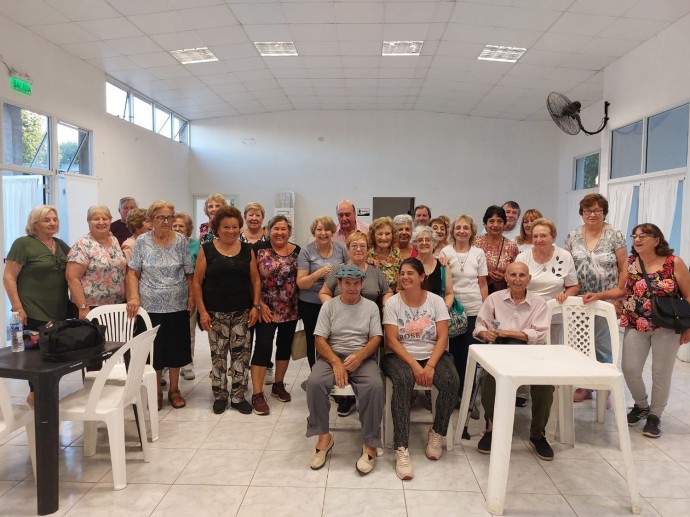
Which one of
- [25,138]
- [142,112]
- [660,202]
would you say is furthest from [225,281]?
[142,112]

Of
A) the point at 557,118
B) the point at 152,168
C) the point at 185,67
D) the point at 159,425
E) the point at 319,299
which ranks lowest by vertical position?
the point at 159,425

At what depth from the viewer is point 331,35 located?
222 inches

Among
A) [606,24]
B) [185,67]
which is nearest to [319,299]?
[606,24]

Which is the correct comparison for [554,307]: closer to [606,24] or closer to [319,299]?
[319,299]

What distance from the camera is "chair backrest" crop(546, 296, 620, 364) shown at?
2.88m

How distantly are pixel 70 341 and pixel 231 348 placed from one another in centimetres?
117

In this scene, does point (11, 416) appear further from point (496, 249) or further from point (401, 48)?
point (401, 48)

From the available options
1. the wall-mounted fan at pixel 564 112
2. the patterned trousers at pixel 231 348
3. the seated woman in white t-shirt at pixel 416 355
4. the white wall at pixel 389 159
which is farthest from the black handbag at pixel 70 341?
the white wall at pixel 389 159

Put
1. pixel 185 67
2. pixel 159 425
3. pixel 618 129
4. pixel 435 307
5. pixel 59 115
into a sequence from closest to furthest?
pixel 435 307 → pixel 159 425 → pixel 59 115 → pixel 618 129 → pixel 185 67

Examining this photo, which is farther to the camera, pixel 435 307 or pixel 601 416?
pixel 601 416

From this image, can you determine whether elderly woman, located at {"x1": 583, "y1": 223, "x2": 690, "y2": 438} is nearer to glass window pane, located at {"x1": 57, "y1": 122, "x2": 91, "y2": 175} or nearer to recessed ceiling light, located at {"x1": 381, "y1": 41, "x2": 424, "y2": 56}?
recessed ceiling light, located at {"x1": 381, "y1": 41, "x2": 424, "y2": 56}

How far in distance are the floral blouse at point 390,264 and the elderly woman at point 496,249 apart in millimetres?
725

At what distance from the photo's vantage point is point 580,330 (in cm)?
297

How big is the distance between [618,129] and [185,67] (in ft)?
19.9
